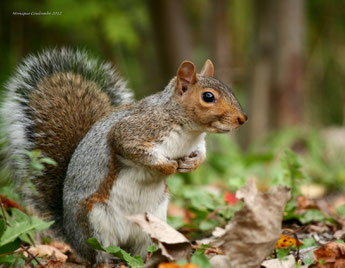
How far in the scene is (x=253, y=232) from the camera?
8.21ft

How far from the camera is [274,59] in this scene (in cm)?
855

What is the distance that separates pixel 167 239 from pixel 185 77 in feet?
3.84

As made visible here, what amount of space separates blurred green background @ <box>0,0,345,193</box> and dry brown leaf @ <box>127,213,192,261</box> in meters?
3.30

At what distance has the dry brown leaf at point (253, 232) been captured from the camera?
8.19 feet

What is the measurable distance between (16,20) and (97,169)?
5806 millimetres

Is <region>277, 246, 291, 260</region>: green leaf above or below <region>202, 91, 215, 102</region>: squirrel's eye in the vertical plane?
below

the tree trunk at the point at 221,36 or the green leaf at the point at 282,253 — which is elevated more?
the tree trunk at the point at 221,36

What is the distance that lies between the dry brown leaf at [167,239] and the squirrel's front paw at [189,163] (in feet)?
2.40

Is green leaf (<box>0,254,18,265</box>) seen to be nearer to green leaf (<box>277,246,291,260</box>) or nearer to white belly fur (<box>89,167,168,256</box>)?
white belly fur (<box>89,167,168,256</box>)

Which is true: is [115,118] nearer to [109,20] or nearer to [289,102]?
[109,20]

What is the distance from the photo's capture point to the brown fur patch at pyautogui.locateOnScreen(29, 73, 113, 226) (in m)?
3.72

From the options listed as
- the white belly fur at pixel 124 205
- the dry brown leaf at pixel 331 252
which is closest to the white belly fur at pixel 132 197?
the white belly fur at pixel 124 205

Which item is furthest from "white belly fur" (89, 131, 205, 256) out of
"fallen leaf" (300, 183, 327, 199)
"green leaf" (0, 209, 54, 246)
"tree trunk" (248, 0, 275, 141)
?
"tree trunk" (248, 0, 275, 141)

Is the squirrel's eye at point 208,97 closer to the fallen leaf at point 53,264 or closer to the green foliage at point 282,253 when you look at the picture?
the green foliage at point 282,253
